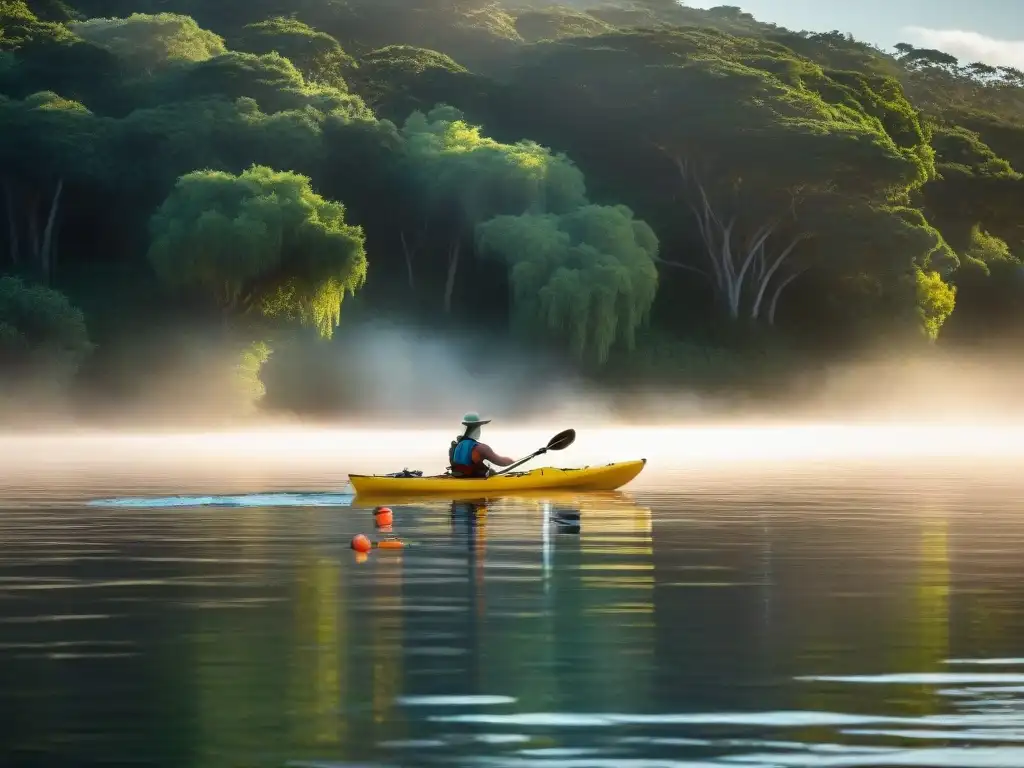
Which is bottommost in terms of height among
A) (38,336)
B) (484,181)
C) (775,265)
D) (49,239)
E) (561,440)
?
(561,440)

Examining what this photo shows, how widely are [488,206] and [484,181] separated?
96 cm

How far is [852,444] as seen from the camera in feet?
186

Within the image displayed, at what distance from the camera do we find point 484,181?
7125 centimetres

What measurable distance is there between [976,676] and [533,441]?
44.7 m

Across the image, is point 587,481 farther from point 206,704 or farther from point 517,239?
point 517,239

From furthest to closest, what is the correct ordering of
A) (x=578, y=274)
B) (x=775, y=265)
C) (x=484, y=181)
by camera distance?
(x=775, y=265), (x=484, y=181), (x=578, y=274)

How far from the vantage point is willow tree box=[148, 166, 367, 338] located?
61.0m

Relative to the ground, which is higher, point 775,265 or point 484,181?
point 484,181

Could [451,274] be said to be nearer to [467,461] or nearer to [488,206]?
[488,206]

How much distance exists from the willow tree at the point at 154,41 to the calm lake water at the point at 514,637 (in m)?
56.0

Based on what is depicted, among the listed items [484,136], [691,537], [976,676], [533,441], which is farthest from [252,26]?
[976,676]

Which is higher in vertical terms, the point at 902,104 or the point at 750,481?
the point at 902,104

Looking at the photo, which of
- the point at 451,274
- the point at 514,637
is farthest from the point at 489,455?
the point at 451,274

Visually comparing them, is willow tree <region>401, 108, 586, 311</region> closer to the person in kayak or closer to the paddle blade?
the paddle blade
